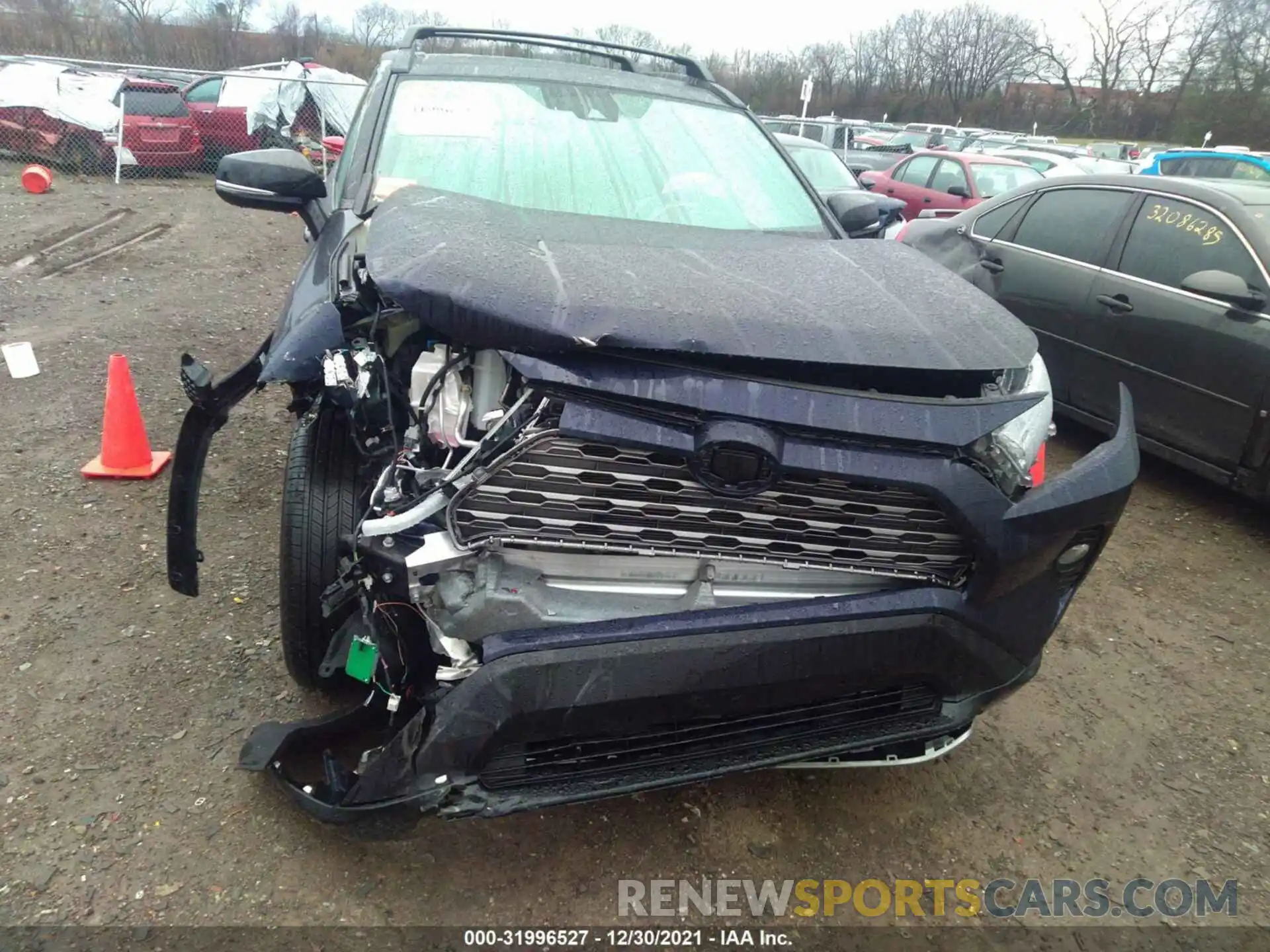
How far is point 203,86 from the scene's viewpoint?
13734mm

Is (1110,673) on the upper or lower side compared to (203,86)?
lower

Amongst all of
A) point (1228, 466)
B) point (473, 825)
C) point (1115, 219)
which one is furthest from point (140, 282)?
point (1228, 466)

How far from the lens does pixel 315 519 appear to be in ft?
7.47

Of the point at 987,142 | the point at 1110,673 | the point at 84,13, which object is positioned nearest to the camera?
the point at 1110,673

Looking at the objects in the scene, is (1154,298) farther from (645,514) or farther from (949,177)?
(949,177)

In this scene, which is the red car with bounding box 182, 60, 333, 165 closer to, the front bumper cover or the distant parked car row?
the distant parked car row

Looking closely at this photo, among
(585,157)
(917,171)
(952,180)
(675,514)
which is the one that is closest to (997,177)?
(952,180)

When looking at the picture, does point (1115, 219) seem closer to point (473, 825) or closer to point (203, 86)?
point (473, 825)

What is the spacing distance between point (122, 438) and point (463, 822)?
2.70m

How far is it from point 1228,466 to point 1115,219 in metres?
1.66

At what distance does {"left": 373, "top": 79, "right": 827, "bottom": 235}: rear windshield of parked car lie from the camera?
2941 mm

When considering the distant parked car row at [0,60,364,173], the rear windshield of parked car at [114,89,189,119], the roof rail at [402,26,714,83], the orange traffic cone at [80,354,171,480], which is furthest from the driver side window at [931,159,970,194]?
the rear windshield of parked car at [114,89,189,119]

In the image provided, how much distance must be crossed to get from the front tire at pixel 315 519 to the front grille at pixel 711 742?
0.80 m

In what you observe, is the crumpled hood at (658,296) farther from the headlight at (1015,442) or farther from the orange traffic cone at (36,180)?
the orange traffic cone at (36,180)
